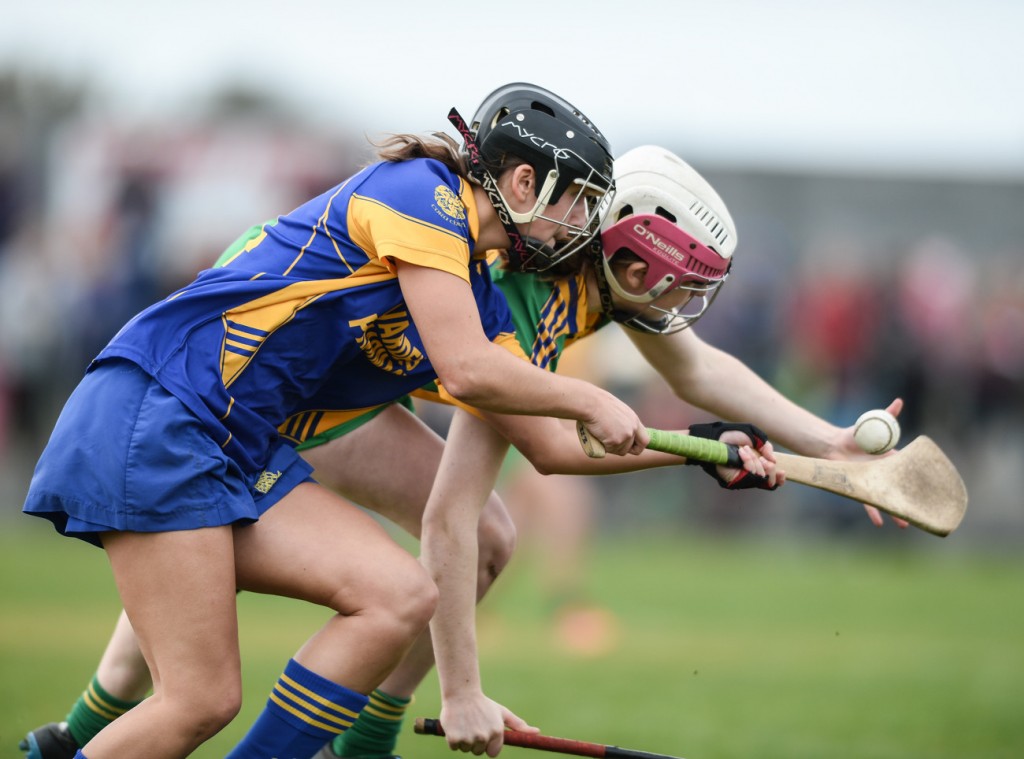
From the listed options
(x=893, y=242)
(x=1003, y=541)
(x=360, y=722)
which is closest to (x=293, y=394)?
(x=360, y=722)

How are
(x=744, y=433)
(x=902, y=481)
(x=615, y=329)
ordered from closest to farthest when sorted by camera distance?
(x=744, y=433), (x=902, y=481), (x=615, y=329)

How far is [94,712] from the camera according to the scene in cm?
454

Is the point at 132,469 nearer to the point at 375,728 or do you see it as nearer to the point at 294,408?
the point at 294,408

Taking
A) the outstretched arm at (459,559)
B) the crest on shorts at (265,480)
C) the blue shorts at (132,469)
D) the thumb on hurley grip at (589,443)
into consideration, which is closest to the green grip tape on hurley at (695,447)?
the thumb on hurley grip at (589,443)

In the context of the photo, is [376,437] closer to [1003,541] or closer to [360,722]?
[360,722]

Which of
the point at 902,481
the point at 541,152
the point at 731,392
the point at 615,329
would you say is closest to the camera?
the point at 541,152

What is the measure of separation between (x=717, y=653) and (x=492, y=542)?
441 centimetres

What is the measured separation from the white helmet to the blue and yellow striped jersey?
589mm

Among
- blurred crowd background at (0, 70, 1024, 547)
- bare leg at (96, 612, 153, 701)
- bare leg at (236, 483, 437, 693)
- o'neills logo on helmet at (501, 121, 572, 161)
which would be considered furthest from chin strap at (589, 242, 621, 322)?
blurred crowd background at (0, 70, 1024, 547)

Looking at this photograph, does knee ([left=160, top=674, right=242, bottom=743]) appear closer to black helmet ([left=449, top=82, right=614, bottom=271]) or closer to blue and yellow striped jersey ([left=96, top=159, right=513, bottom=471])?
blue and yellow striped jersey ([left=96, top=159, right=513, bottom=471])

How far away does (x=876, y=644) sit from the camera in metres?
9.22

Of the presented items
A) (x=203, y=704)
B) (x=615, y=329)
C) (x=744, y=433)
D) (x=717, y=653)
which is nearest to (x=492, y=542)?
(x=744, y=433)

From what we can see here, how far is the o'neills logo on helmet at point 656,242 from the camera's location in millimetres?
4336

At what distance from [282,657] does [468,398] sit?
15.2 ft
